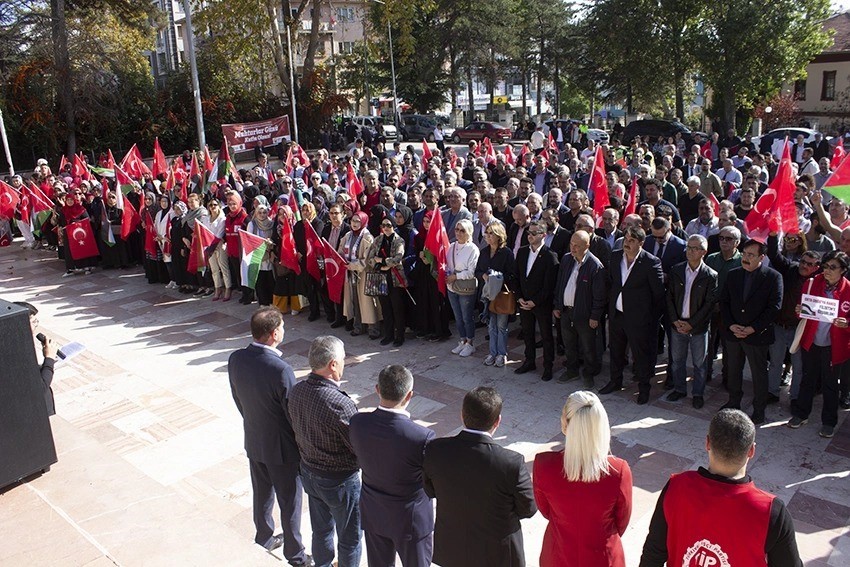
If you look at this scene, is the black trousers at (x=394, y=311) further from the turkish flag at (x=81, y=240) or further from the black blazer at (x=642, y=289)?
the turkish flag at (x=81, y=240)

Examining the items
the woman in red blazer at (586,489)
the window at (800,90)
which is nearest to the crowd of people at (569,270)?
the woman in red blazer at (586,489)

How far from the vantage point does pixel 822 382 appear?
643 centimetres

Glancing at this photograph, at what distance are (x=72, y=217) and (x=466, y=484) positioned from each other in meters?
13.0

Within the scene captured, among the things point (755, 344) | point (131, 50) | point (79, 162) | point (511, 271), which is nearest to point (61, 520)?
point (511, 271)

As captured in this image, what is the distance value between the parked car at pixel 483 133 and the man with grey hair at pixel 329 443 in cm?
3844

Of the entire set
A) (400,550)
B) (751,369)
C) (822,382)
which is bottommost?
(822,382)

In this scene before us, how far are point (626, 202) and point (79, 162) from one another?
13728mm

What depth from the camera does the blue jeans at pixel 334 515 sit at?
13.6ft

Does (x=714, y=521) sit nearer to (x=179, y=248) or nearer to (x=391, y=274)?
(x=391, y=274)

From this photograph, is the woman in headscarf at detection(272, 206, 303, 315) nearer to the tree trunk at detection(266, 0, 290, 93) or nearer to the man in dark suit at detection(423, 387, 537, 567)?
the man in dark suit at detection(423, 387, 537, 567)

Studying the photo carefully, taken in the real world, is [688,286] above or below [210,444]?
above

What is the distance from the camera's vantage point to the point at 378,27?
4581cm

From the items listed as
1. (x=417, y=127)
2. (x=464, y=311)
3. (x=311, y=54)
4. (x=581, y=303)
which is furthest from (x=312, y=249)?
(x=417, y=127)

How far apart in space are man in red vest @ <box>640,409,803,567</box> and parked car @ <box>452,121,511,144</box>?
39494 mm
